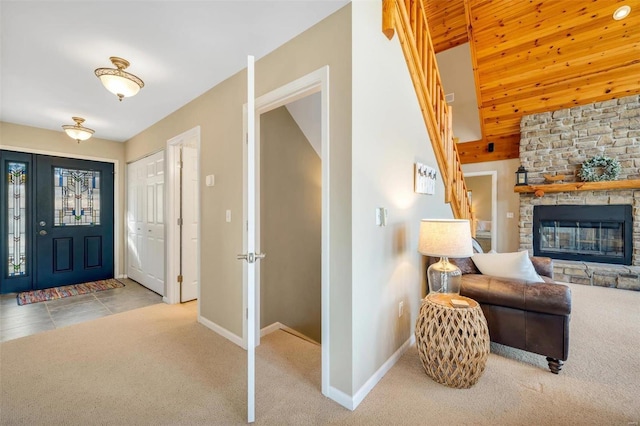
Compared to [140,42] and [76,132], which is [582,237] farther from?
[76,132]

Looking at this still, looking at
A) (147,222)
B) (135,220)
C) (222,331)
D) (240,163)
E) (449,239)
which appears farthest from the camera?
(135,220)

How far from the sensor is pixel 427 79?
275cm

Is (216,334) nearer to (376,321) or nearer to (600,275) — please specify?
(376,321)

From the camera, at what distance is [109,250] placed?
14.9ft

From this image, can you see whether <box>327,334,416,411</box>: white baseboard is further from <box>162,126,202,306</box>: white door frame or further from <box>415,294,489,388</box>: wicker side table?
<box>162,126,202,306</box>: white door frame

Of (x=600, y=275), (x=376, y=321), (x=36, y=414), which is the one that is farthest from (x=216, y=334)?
(x=600, y=275)

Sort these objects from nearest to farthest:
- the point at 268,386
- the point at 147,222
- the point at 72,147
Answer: the point at 268,386, the point at 147,222, the point at 72,147

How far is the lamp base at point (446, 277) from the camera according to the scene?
2.10 metres

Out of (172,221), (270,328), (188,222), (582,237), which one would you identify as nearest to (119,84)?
(172,221)

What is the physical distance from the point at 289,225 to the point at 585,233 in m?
5.13

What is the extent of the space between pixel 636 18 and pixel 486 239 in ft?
14.6

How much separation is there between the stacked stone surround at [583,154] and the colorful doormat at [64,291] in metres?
7.08

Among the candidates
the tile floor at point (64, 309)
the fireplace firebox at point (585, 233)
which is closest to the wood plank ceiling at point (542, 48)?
the fireplace firebox at point (585, 233)

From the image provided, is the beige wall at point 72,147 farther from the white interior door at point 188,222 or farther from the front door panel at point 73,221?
the white interior door at point 188,222
